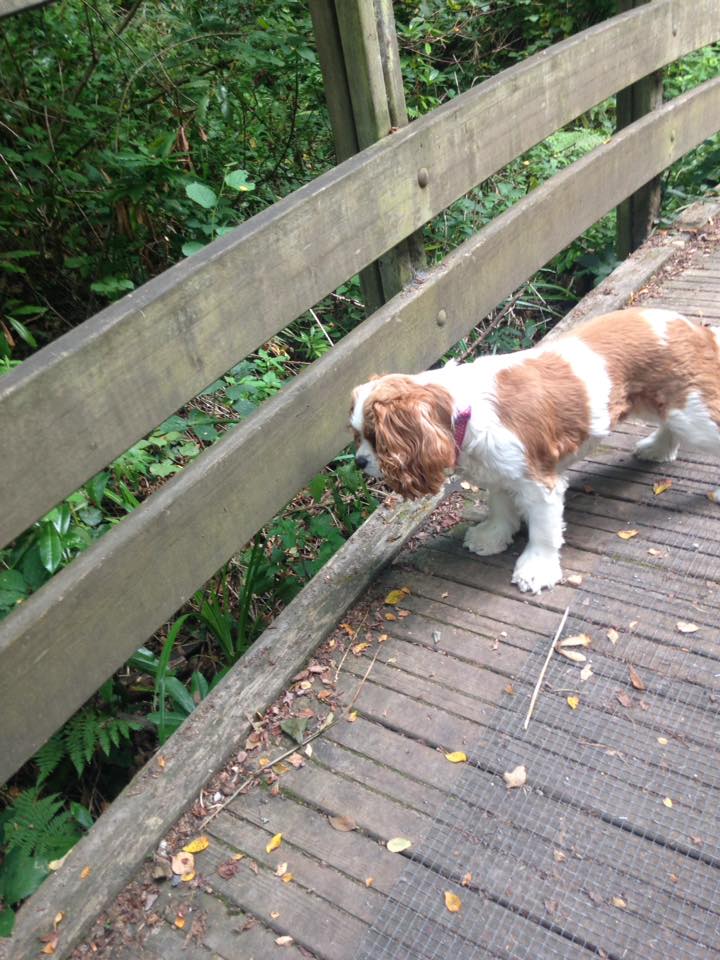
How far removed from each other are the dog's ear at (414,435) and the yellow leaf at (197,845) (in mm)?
1271

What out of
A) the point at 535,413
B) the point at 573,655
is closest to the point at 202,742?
the point at 573,655

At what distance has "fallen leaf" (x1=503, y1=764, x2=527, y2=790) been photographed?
236 cm

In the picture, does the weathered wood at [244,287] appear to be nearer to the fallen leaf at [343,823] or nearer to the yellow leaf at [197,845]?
the yellow leaf at [197,845]

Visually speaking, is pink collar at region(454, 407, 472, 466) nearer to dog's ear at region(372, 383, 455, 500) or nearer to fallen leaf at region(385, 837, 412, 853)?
dog's ear at region(372, 383, 455, 500)

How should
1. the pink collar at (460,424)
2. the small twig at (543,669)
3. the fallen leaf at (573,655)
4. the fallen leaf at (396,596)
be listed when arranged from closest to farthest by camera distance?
the small twig at (543,669), the fallen leaf at (573,655), the pink collar at (460,424), the fallen leaf at (396,596)

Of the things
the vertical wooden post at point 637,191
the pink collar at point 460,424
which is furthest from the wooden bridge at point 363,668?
the vertical wooden post at point 637,191

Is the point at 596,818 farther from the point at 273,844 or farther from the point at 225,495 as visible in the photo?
the point at 225,495

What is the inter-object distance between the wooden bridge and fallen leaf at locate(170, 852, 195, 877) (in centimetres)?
3

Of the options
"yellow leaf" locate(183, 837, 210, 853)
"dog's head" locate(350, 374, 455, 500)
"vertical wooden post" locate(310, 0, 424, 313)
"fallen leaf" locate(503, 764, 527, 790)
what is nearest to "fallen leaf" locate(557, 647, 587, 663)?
"fallen leaf" locate(503, 764, 527, 790)

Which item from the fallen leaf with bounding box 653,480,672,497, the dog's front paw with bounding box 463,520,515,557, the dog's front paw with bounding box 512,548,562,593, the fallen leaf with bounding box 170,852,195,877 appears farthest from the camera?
the fallen leaf with bounding box 653,480,672,497

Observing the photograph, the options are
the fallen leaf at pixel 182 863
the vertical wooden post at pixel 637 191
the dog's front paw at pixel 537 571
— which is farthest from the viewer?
the vertical wooden post at pixel 637 191

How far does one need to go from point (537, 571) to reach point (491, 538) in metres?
0.28

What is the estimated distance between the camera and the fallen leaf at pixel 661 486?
3.37m

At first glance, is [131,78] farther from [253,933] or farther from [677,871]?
[677,871]
